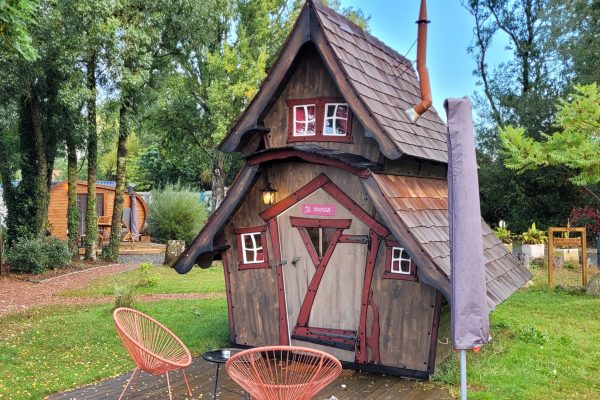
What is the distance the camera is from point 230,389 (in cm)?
670

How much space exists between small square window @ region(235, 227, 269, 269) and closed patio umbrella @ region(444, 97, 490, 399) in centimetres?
368

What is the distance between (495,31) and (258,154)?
89.1 feet

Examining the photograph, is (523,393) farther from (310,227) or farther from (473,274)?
(310,227)

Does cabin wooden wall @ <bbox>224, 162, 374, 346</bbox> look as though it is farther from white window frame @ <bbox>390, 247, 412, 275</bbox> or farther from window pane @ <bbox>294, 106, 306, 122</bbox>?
white window frame @ <bbox>390, 247, 412, 275</bbox>

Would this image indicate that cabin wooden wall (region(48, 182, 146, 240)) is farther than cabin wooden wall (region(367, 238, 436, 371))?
Yes

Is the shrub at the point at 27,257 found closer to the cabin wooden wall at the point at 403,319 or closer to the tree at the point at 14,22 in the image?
the tree at the point at 14,22

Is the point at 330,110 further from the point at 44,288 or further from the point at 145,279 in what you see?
the point at 44,288

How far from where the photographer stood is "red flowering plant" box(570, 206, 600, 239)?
66.8 feet

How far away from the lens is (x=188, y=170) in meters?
39.7

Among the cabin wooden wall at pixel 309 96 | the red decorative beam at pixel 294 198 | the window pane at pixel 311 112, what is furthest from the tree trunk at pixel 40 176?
the window pane at pixel 311 112

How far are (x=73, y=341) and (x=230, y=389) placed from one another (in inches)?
149

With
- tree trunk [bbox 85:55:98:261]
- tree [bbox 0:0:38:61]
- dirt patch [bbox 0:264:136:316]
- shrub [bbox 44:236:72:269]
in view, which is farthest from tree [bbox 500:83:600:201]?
shrub [bbox 44:236:72:269]

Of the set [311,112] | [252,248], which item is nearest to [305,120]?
[311,112]

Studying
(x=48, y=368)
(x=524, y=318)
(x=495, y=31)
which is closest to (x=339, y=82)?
(x=48, y=368)
